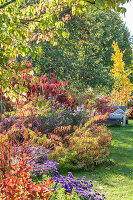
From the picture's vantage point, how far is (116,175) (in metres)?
4.86

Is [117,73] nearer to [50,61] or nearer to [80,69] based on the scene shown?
[80,69]

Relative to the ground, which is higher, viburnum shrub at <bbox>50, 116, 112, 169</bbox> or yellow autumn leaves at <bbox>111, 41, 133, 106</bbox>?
yellow autumn leaves at <bbox>111, 41, 133, 106</bbox>

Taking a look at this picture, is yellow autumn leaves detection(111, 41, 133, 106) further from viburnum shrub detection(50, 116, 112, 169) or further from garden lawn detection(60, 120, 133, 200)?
viburnum shrub detection(50, 116, 112, 169)

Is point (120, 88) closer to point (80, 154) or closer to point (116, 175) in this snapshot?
point (80, 154)

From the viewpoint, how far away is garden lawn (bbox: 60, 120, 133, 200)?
158 inches

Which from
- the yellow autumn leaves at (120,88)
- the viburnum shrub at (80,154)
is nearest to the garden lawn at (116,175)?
the viburnum shrub at (80,154)

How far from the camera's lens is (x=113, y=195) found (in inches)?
152

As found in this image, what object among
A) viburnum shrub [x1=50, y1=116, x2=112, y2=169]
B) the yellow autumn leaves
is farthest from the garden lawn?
the yellow autumn leaves

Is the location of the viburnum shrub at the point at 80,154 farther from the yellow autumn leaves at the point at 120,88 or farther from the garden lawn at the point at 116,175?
the yellow autumn leaves at the point at 120,88

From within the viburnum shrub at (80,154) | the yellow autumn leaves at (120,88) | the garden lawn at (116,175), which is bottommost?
the garden lawn at (116,175)

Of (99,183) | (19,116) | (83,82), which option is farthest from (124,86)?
(99,183)

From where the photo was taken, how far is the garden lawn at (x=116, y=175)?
4.01 meters

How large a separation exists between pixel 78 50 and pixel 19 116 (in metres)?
7.13

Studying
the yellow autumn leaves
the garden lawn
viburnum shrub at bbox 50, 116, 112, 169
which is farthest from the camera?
the yellow autumn leaves
